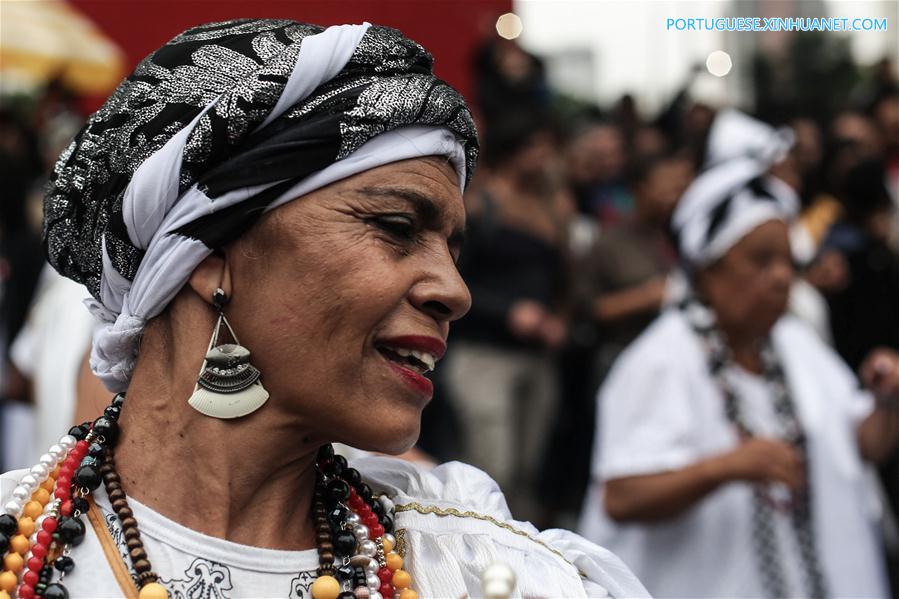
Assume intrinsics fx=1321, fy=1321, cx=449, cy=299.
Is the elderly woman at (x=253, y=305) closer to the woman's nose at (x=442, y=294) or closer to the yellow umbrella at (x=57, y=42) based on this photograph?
the woman's nose at (x=442, y=294)

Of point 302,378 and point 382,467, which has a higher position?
point 302,378

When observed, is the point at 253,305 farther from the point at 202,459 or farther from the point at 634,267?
the point at 634,267

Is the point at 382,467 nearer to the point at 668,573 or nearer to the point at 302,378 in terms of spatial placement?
the point at 302,378

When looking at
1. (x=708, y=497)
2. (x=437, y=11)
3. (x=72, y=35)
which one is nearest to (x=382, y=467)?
(x=708, y=497)

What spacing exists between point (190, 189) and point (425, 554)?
763mm

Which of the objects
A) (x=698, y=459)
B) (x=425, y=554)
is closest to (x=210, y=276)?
(x=425, y=554)

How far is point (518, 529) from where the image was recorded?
7.82 ft

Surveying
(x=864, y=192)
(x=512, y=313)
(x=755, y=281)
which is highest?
(x=755, y=281)

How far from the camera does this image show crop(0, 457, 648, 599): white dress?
216cm

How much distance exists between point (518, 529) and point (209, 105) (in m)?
0.92

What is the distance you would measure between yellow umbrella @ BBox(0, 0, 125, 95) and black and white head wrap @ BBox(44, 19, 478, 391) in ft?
27.3

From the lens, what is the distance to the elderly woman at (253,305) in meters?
2.15

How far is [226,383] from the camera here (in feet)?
7.17

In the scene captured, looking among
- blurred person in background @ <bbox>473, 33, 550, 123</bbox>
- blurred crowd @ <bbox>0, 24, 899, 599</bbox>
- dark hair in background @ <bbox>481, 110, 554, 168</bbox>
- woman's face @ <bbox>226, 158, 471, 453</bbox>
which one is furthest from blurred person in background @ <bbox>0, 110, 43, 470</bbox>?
woman's face @ <bbox>226, 158, 471, 453</bbox>
